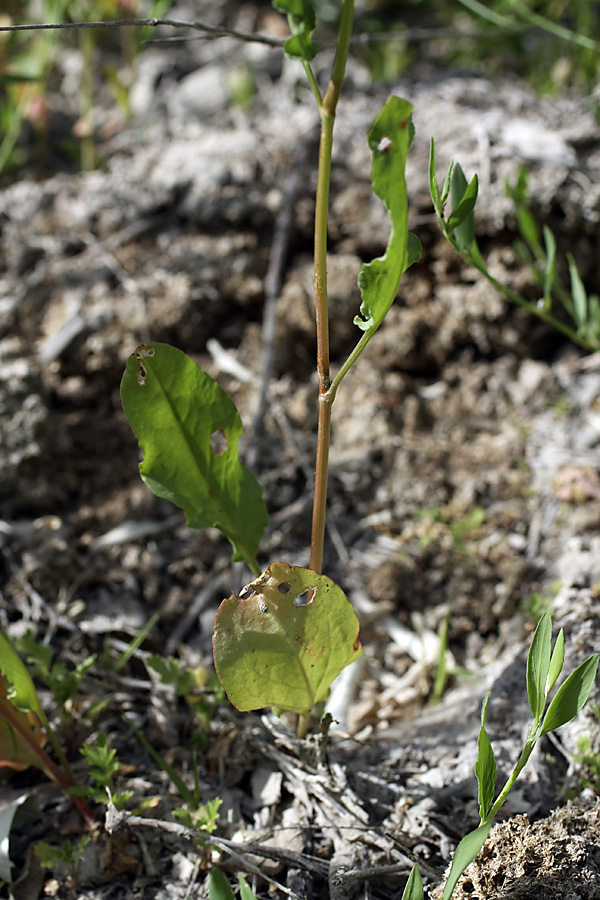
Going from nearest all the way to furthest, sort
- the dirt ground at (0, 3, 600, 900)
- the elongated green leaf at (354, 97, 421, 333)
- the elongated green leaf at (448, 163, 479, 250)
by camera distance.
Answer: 1. the elongated green leaf at (354, 97, 421, 333)
2. the elongated green leaf at (448, 163, 479, 250)
3. the dirt ground at (0, 3, 600, 900)

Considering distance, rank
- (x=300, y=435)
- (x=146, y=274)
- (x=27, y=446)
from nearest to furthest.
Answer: (x=27, y=446) < (x=300, y=435) < (x=146, y=274)

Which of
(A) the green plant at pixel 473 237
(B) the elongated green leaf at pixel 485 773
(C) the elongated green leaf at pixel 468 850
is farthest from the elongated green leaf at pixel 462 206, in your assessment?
(C) the elongated green leaf at pixel 468 850

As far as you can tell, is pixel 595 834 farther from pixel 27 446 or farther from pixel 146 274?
pixel 146 274

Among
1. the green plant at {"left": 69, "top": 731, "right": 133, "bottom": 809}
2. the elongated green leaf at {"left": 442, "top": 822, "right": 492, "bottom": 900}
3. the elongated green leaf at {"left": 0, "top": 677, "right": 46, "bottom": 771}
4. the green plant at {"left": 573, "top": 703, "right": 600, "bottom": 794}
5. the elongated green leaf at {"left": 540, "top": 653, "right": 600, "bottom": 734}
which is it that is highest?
the elongated green leaf at {"left": 540, "top": 653, "right": 600, "bottom": 734}

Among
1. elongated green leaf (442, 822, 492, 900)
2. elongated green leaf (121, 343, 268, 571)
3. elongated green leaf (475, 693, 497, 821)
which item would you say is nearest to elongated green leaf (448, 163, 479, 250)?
elongated green leaf (121, 343, 268, 571)

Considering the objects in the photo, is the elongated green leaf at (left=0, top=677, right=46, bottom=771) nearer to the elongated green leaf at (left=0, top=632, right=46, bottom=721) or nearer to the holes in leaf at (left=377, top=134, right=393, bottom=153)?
the elongated green leaf at (left=0, top=632, right=46, bottom=721)

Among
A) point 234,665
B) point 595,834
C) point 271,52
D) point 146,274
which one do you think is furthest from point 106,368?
point 271,52

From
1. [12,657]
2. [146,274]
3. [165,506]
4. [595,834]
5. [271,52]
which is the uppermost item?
[271,52]
